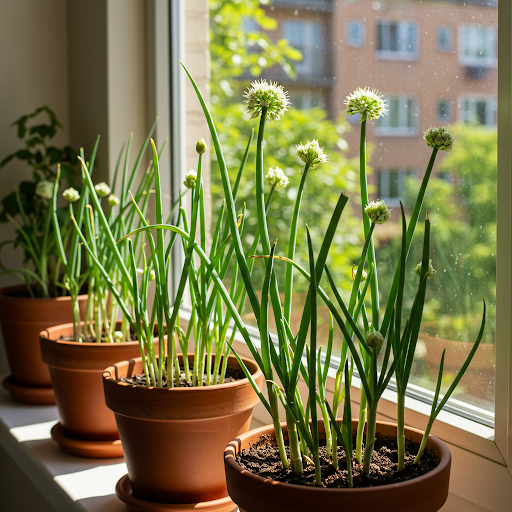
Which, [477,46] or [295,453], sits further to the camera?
[477,46]

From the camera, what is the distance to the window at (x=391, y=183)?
1178mm

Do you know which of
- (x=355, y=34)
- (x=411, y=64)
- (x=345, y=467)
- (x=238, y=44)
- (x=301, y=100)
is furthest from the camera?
(x=238, y=44)

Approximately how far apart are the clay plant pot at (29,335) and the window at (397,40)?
0.82m

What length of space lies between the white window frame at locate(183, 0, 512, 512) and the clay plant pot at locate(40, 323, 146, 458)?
49cm

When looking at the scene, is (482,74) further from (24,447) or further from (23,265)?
(23,265)

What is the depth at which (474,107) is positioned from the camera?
2.74 ft

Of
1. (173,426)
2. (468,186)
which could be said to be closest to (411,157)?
(468,186)

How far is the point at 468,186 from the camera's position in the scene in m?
0.86

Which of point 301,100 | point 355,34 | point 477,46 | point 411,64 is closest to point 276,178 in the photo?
point 477,46

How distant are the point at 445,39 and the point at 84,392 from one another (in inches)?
32.3

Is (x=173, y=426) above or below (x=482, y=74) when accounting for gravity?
below

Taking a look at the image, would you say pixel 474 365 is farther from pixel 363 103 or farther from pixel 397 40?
pixel 397 40

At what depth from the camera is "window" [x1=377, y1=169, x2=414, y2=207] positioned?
1.18 m

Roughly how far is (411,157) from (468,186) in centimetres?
23
